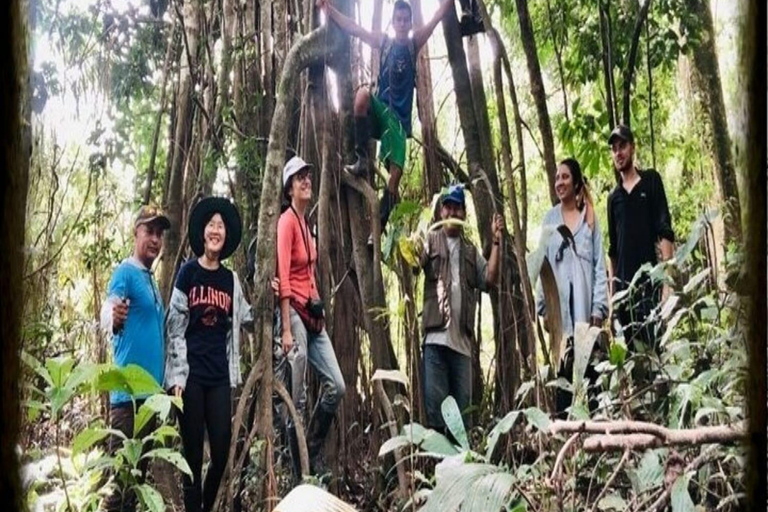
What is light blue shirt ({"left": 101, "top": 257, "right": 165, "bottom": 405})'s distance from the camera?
2.25 meters

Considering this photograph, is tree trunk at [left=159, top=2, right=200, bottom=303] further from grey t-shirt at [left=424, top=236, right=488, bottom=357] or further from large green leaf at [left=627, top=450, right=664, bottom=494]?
large green leaf at [left=627, top=450, right=664, bottom=494]

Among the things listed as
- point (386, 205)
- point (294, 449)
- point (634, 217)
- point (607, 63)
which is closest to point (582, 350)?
point (634, 217)

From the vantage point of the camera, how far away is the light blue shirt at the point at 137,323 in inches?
88.5

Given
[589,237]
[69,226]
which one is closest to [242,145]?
[69,226]

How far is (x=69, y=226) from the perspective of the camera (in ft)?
10.5

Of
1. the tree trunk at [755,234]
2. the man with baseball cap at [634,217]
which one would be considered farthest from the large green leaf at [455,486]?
the man with baseball cap at [634,217]

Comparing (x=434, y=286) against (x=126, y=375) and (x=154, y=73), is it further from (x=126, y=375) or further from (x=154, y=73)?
(x=154, y=73)

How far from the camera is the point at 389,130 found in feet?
9.82

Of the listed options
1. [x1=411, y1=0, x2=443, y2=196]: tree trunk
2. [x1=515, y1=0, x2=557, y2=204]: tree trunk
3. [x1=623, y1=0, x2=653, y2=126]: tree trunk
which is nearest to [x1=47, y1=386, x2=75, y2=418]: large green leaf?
[x1=515, y1=0, x2=557, y2=204]: tree trunk

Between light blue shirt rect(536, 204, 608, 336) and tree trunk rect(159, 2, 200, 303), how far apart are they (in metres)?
1.38

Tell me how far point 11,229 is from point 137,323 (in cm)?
162

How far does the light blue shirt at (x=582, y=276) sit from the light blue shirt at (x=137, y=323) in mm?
1018

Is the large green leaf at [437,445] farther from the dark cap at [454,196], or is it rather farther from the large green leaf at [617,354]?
the dark cap at [454,196]

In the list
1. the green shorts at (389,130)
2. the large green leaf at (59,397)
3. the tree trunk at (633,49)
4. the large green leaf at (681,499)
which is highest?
the tree trunk at (633,49)
